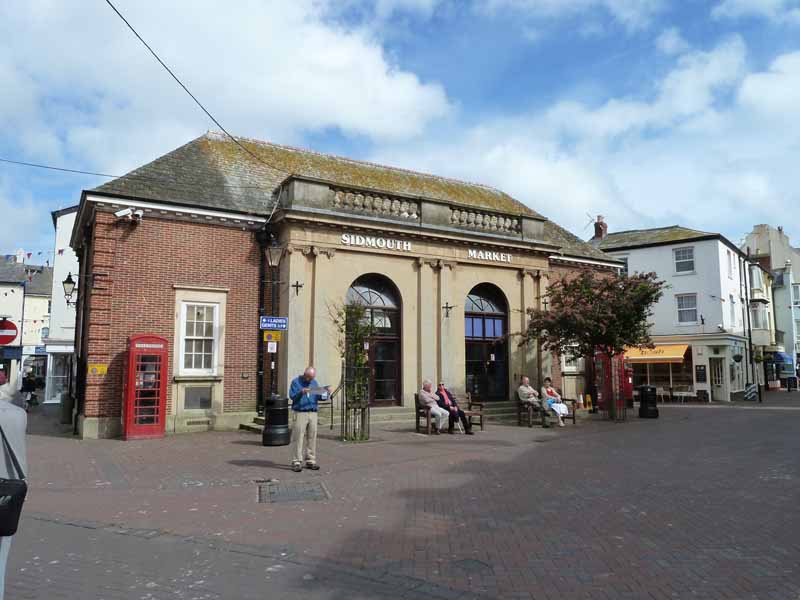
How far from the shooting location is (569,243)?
80.5ft

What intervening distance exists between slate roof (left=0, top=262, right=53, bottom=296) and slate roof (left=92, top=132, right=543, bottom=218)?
3180 centimetres

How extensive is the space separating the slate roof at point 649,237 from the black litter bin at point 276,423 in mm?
27777

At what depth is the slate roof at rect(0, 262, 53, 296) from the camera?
46.0 meters

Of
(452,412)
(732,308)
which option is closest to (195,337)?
(452,412)

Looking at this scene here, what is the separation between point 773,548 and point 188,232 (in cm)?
1439

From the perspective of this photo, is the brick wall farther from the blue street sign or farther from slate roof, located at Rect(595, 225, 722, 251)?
slate roof, located at Rect(595, 225, 722, 251)

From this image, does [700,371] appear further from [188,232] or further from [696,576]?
[696,576]

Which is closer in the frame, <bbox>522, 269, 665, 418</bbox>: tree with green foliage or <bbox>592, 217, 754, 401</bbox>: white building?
<bbox>522, 269, 665, 418</bbox>: tree with green foliage

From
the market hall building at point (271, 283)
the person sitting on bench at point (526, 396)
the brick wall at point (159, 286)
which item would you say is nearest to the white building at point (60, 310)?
the market hall building at point (271, 283)

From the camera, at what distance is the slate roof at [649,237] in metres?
34.1

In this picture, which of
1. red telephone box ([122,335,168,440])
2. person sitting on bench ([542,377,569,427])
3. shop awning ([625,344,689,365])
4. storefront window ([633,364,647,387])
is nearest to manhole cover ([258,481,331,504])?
red telephone box ([122,335,168,440])

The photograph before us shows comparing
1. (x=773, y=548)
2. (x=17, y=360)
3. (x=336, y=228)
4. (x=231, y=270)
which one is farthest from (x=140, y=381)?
(x=17, y=360)

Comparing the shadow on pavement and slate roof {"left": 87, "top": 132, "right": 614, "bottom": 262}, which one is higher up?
slate roof {"left": 87, "top": 132, "right": 614, "bottom": 262}

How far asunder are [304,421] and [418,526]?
4.01m
